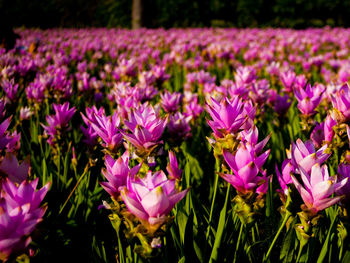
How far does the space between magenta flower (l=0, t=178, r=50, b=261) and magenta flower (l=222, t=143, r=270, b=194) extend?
0.61 meters

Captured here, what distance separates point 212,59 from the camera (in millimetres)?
5984

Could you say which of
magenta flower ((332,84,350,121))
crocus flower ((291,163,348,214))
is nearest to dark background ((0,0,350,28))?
magenta flower ((332,84,350,121))

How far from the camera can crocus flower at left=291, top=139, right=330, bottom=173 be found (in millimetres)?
1033

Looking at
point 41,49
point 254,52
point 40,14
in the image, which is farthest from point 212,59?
point 40,14

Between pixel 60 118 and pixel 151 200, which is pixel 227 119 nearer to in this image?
pixel 151 200

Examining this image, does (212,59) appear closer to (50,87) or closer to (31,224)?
(50,87)

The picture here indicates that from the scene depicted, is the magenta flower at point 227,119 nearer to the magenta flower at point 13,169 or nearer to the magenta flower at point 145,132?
the magenta flower at point 145,132

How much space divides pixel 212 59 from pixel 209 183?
14.2ft

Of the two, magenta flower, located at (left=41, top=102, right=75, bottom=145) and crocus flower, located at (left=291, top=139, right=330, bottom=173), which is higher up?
crocus flower, located at (left=291, top=139, right=330, bottom=173)

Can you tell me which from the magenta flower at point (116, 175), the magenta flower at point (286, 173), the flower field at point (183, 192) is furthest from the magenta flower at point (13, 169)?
the magenta flower at point (286, 173)

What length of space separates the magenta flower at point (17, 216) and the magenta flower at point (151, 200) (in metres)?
0.26

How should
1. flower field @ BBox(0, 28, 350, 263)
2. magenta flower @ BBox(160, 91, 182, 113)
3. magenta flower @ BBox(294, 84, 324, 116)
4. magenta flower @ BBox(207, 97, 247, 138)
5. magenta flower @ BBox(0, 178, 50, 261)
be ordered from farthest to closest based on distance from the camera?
magenta flower @ BBox(160, 91, 182, 113) < magenta flower @ BBox(294, 84, 324, 116) < magenta flower @ BBox(207, 97, 247, 138) < flower field @ BBox(0, 28, 350, 263) < magenta flower @ BBox(0, 178, 50, 261)

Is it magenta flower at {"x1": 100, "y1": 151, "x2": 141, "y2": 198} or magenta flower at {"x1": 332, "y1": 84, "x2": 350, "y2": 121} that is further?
magenta flower at {"x1": 332, "y1": 84, "x2": 350, "y2": 121}

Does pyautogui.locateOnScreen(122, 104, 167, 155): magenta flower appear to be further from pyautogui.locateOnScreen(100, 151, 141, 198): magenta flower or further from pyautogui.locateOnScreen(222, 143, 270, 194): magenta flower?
pyautogui.locateOnScreen(222, 143, 270, 194): magenta flower
